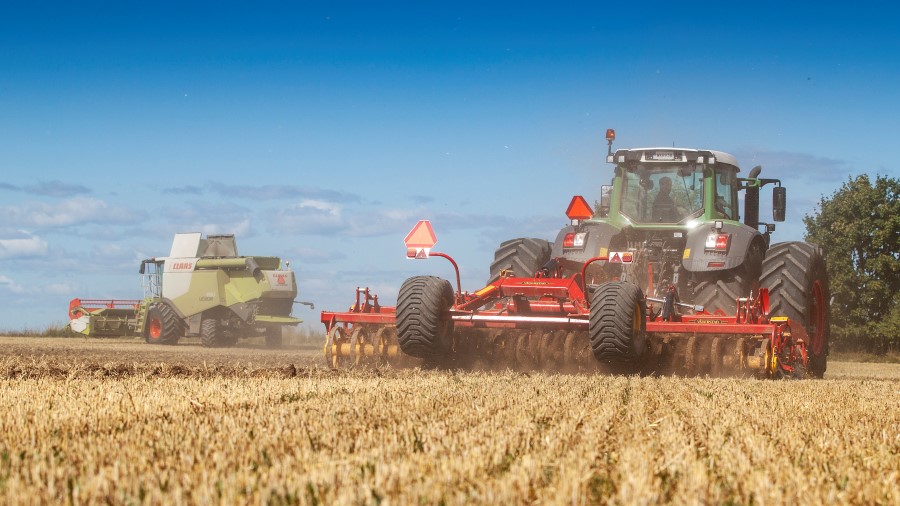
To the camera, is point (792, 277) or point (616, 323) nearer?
point (616, 323)

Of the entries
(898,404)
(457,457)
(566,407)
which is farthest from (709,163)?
(457,457)

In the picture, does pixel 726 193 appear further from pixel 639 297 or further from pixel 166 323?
pixel 166 323

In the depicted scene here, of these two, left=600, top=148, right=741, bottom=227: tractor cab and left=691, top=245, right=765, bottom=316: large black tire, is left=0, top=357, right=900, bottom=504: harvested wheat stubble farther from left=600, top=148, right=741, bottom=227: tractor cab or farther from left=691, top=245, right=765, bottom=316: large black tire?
A: left=600, top=148, right=741, bottom=227: tractor cab

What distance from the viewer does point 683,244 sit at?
11.4m

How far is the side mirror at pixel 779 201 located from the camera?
39.1 feet

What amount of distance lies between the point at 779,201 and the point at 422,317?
4.61 meters

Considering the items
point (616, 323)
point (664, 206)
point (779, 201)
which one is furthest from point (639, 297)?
point (779, 201)

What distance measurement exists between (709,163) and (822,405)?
5270 millimetres

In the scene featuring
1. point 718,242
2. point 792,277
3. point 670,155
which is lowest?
point 792,277

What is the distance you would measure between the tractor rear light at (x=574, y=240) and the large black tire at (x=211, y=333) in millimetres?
12465

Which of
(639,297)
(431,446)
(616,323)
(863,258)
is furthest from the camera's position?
(863,258)

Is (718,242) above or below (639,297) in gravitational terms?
above

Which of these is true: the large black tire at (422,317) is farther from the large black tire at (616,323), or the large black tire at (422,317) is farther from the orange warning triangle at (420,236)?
the large black tire at (616,323)

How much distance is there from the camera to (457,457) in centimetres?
339
